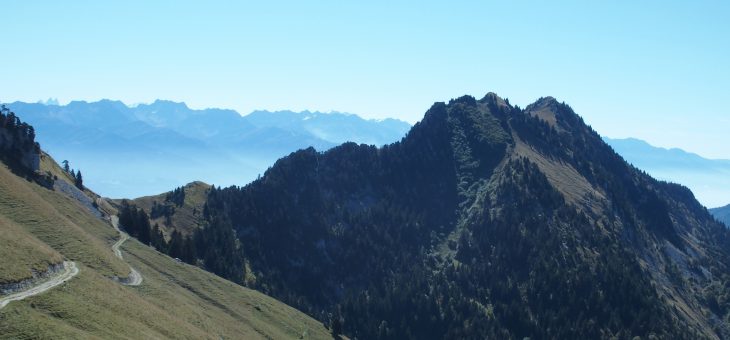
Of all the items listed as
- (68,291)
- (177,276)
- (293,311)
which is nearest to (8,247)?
→ (68,291)

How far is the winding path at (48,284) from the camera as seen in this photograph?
71162mm

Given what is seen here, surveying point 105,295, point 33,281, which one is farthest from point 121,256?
point 33,281

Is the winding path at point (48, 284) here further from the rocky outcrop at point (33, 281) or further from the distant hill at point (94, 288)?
the rocky outcrop at point (33, 281)

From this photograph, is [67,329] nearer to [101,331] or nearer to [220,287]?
[101,331]

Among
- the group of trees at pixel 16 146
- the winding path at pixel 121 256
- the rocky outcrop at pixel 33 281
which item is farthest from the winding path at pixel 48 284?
the group of trees at pixel 16 146

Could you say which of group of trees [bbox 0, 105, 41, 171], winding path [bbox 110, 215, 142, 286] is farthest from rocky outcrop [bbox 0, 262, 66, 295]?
group of trees [bbox 0, 105, 41, 171]

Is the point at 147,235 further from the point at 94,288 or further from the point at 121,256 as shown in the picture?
the point at 94,288

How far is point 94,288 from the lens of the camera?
8794cm

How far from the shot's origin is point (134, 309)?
89062mm

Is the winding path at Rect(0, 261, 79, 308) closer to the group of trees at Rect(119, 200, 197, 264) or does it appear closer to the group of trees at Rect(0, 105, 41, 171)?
the group of trees at Rect(0, 105, 41, 171)

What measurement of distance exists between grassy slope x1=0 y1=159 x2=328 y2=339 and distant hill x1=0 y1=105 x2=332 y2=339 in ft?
0.64

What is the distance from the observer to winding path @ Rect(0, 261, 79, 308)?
7116cm

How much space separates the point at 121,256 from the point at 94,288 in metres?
44.1

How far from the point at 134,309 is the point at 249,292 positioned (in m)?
63.4
